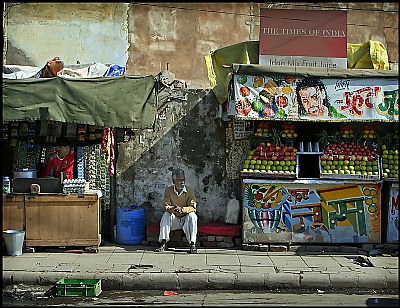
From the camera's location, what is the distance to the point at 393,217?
32.6 ft

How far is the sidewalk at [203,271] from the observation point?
8156mm

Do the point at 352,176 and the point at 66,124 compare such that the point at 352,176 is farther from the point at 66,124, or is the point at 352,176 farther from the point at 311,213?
the point at 66,124

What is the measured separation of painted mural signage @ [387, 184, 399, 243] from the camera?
991 cm

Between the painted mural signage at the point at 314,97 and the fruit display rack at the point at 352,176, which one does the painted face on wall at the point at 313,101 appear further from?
the fruit display rack at the point at 352,176

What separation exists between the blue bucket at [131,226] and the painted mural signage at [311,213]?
6.21ft

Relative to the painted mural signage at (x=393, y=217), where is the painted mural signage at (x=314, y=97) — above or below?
above

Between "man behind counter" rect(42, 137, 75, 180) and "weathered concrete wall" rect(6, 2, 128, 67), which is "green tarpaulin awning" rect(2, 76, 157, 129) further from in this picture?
"weathered concrete wall" rect(6, 2, 128, 67)

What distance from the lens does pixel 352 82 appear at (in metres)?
9.65

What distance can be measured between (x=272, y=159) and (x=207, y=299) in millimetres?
3159

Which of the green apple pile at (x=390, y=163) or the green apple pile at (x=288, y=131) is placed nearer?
the green apple pile at (x=390, y=163)

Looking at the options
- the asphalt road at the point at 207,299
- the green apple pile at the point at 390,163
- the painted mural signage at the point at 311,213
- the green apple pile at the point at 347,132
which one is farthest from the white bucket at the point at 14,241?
the green apple pile at the point at 390,163

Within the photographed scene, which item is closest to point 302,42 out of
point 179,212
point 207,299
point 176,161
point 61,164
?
point 176,161

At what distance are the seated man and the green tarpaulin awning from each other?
4.00 ft

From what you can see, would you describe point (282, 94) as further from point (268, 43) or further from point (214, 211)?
point (214, 211)
